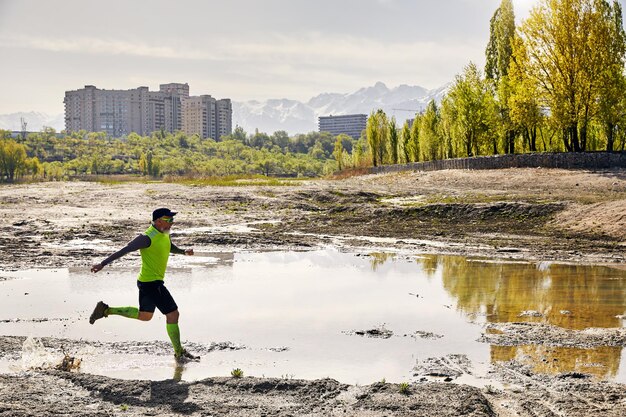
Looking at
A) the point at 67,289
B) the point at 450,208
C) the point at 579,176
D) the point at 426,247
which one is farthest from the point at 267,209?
the point at 67,289

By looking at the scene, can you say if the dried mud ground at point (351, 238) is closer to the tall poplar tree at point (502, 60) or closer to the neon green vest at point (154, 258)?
the neon green vest at point (154, 258)

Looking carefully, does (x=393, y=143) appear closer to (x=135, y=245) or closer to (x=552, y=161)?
(x=552, y=161)

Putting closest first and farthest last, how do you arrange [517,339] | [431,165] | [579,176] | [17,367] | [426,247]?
[17,367] < [517,339] < [426,247] < [579,176] < [431,165]

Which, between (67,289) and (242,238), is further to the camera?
(242,238)

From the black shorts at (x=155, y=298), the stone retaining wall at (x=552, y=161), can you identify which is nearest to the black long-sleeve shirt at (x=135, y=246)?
the black shorts at (x=155, y=298)

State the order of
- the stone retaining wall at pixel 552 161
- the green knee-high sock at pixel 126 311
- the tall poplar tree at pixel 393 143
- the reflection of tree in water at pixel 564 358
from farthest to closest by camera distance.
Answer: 1. the tall poplar tree at pixel 393 143
2. the stone retaining wall at pixel 552 161
3. the green knee-high sock at pixel 126 311
4. the reflection of tree in water at pixel 564 358

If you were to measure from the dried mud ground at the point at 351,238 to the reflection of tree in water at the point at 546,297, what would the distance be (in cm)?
59

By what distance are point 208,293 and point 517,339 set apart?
6.68 metres

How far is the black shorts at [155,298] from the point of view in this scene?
10.6 meters

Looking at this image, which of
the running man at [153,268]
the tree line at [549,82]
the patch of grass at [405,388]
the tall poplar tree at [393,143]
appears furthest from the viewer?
the tall poplar tree at [393,143]

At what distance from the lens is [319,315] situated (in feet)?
43.4

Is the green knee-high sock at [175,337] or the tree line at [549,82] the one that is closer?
the green knee-high sock at [175,337]

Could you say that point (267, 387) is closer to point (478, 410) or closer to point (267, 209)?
point (478, 410)

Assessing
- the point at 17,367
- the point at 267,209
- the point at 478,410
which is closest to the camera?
the point at 478,410
